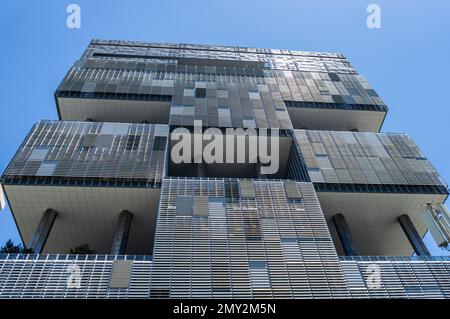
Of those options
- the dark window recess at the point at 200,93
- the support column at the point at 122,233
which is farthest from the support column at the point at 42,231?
the dark window recess at the point at 200,93

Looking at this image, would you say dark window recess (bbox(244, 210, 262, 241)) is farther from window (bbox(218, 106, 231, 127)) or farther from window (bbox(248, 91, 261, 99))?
window (bbox(248, 91, 261, 99))

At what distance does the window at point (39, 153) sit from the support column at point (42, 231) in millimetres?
6000

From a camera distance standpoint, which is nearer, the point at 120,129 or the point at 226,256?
the point at 226,256

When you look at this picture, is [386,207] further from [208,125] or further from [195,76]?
[195,76]

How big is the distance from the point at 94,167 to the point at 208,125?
16.0 m

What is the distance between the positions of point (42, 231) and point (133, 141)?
1422cm

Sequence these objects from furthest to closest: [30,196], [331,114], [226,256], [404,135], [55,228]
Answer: [331,114] < [404,135] < [55,228] < [30,196] < [226,256]

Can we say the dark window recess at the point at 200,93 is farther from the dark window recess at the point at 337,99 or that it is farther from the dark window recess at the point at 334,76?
the dark window recess at the point at 334,76

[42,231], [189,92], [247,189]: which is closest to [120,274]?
[42,231]

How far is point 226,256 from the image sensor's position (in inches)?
1272

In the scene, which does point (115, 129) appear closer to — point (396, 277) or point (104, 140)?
point (104, 140)
